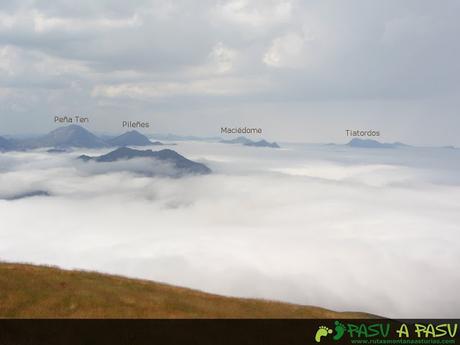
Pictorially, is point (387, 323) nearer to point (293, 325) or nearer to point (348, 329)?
point (348, 329)

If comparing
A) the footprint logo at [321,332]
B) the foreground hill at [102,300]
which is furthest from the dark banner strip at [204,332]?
the foreground hill at [102,300]

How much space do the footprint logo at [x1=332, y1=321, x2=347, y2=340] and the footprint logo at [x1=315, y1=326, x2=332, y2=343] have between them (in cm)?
55

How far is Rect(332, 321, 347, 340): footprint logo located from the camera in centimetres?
3453

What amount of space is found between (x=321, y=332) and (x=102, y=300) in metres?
17.1

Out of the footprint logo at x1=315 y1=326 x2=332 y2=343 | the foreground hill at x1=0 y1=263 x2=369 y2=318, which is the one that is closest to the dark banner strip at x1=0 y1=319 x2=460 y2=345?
the footprint logo at x1=315 y1=326 x2=332 y2=343

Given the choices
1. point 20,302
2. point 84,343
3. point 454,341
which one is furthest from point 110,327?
point 454,341

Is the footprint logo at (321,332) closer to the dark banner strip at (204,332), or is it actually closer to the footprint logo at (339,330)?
the dark banner strip at (204,332)

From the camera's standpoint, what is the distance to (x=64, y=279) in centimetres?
4284

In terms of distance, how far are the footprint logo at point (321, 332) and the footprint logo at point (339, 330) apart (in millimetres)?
548

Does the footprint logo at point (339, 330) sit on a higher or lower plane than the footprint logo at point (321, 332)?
lower

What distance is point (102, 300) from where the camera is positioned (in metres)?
37.3

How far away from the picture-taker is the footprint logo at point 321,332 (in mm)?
33688

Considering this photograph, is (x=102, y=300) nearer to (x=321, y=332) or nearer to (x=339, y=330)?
(x=321, y=332)

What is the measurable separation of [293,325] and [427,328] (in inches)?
525
